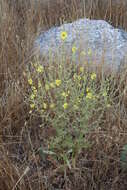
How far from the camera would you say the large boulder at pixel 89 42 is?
2438 mm

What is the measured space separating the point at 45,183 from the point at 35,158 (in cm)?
14

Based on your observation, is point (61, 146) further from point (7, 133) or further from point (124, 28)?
point (124, 28)

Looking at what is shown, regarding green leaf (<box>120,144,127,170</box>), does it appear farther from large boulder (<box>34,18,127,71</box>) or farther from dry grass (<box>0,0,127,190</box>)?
large boulder (<box>34,18,127,71</box>)

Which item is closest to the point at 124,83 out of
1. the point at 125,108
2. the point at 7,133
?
the point at 125,108

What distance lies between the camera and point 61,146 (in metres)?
1.70

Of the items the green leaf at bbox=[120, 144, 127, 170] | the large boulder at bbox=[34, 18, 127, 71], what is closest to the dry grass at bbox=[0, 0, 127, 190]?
the green leaf at bbox=[120, 144, 127, 170]

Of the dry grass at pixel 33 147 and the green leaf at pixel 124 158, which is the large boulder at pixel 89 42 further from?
the green leaf at pixel 124 158

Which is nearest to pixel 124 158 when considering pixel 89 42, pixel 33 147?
pixel 33 147

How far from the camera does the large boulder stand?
244 centimetres

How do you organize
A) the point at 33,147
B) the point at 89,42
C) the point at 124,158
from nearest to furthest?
the point at 124,158, the point at 33,147, the point at 89,42

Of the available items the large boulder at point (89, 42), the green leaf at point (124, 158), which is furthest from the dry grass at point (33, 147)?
the large boulder at point (89, 42)

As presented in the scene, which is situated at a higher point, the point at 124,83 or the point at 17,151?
the point at 124,83

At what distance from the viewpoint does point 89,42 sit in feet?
8.57

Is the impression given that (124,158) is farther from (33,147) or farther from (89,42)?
(89,42)
